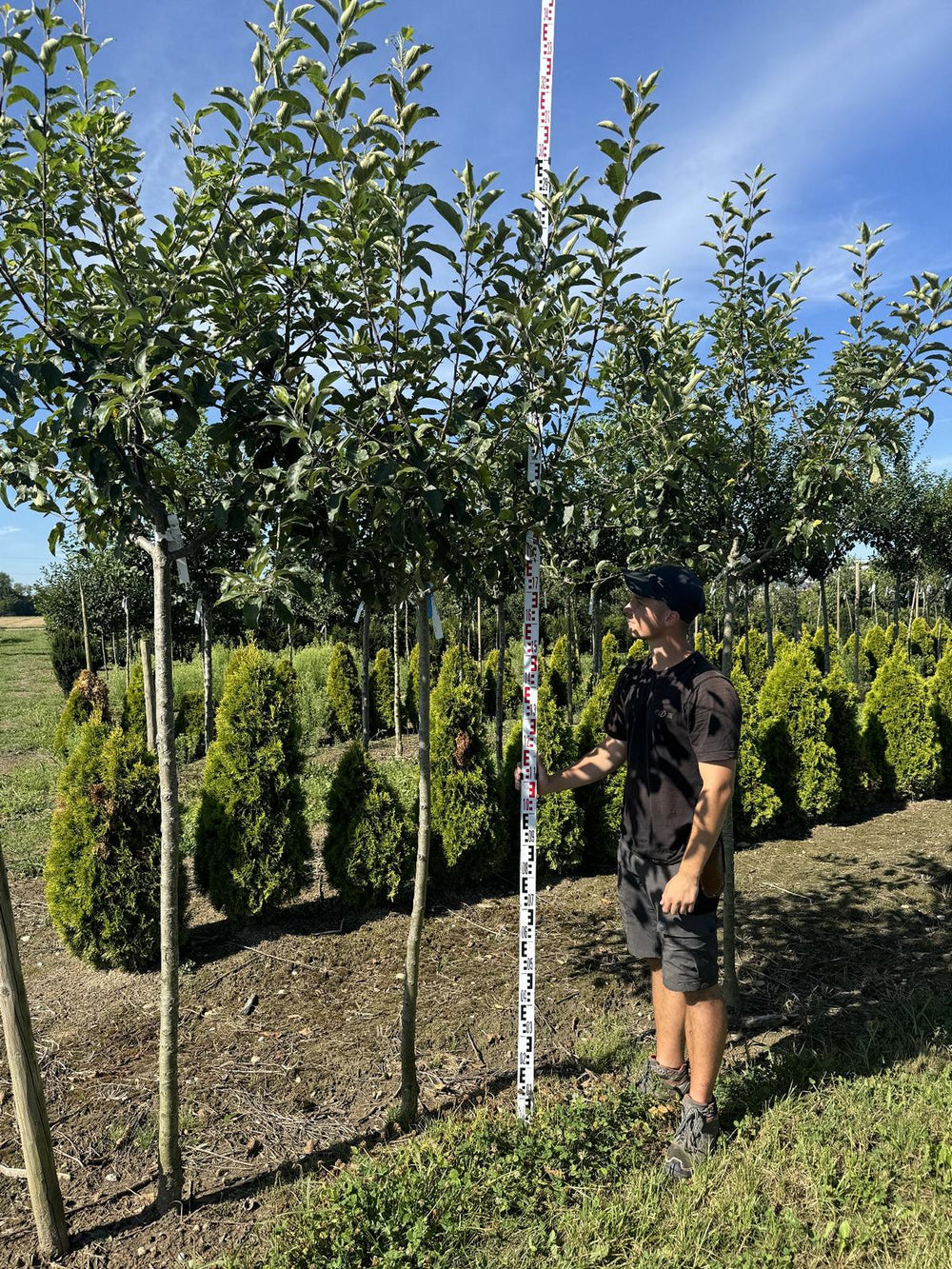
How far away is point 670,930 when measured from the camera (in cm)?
292

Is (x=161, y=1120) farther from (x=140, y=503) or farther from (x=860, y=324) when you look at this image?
(x=860, y=324)

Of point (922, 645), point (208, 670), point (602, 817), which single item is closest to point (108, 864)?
point (602, 817)

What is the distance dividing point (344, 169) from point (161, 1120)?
10.4 ft

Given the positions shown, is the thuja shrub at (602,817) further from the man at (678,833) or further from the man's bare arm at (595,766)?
the man at (678,833)

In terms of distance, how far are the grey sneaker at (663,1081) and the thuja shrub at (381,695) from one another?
36.7ft

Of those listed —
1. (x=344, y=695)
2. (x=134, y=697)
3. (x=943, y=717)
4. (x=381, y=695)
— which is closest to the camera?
(x=943, y=717)

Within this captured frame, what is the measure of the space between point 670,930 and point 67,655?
Result: 20.4m

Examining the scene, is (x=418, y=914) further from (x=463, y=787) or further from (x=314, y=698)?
(x=314, y=698)

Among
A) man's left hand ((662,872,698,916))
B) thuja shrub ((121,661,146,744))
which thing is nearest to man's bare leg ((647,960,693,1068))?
man's left hand ((662,872,698,916))

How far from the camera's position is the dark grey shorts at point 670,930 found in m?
2.87

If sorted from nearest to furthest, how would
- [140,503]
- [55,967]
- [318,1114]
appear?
[140,503] < [318,1114] < [55,967]

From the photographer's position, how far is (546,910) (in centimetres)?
594

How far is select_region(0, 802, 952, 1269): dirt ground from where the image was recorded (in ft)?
9.81

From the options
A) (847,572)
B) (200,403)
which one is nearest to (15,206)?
(200,403)
